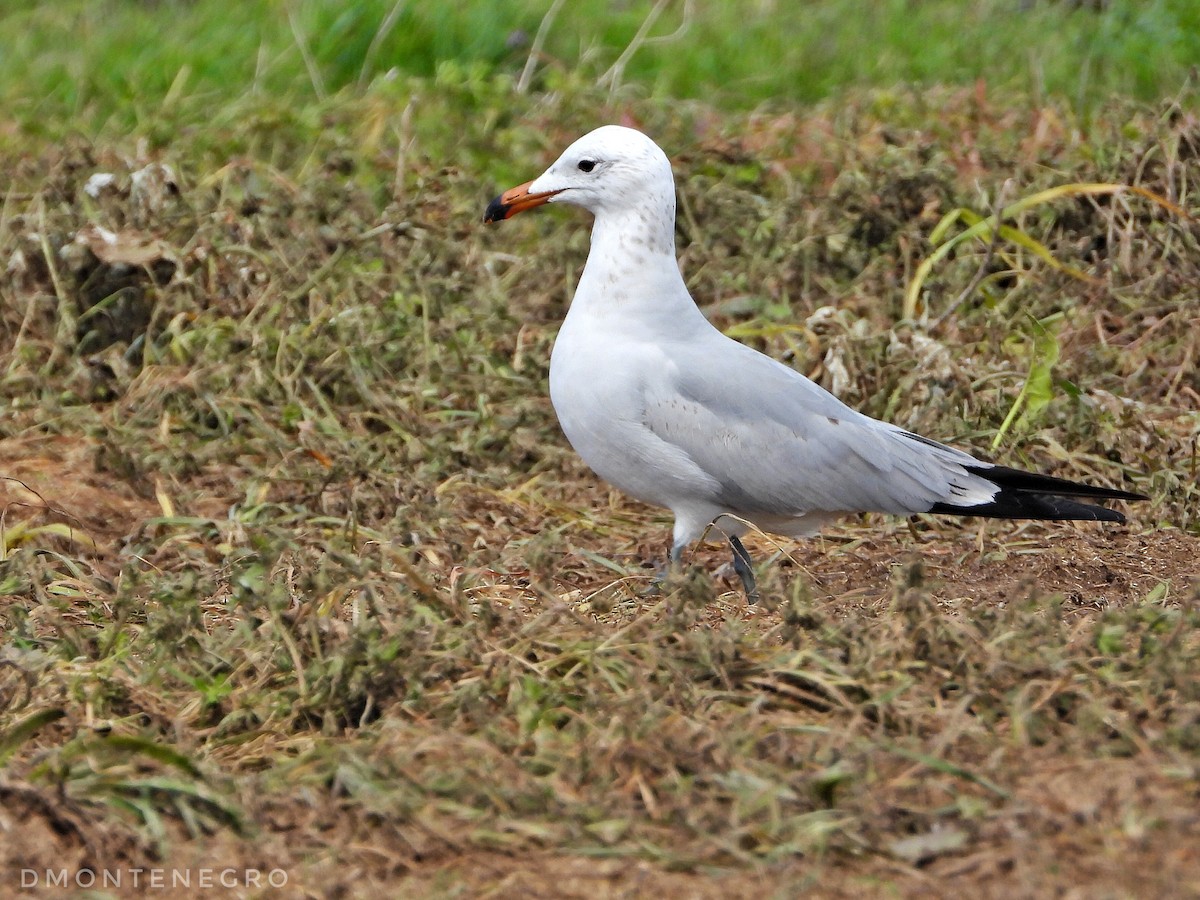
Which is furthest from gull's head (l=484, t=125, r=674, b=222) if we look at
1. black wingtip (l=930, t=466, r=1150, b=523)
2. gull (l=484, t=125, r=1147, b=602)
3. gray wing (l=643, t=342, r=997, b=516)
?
black wingtip (l=930, t=466, r=1150, b=523)

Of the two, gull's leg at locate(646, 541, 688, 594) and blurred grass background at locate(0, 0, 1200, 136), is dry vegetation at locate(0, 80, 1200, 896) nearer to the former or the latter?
gull's leg at locate(646, 541, 688, 594)

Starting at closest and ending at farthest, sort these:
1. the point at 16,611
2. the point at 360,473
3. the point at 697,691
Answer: the point at 697,691 → the point at 16,611 → the point at 360,473

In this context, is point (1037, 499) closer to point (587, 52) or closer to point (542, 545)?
point (542, 545)

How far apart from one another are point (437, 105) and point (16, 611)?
13.4ft

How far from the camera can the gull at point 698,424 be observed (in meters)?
4.12

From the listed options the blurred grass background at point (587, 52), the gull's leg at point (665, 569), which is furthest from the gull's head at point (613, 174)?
the blurred grass background at point (587, 52)

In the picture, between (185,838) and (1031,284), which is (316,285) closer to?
(1031,284)

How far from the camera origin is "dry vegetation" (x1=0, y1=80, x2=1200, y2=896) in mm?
2803

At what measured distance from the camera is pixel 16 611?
370 centimetres

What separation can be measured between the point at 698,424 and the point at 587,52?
160 inches

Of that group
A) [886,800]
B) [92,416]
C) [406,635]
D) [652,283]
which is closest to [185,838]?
[406,635]

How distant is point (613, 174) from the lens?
439cm

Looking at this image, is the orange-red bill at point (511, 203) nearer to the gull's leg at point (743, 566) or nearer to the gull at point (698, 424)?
the gull at point (698, 424)

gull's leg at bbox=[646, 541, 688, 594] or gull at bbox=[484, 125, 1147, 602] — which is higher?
gull at bbox=[484, 125, 1147, 602]
